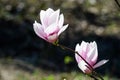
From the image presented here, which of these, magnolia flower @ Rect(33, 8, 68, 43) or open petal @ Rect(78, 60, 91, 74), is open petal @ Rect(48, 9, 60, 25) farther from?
open petal @ Rect(78, 60, 91, 74)

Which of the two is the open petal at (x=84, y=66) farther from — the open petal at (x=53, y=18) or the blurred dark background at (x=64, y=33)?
the blurred dark background at (x=64, y=33)

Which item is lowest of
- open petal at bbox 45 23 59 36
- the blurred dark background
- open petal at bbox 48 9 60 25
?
open petal at bbox 45 23 59 36

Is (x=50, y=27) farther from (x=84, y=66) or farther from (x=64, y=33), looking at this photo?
(x=64, y=33)

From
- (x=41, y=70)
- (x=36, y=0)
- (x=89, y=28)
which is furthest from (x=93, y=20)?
(x=41, y=70)

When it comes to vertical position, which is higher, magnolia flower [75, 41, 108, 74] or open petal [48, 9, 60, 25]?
open petal [48, 9, 60, 25]

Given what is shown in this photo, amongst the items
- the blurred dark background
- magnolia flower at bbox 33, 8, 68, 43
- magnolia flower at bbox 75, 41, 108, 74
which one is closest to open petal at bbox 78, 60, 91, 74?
magnolia flower at bbox 75, 41, 108, 74

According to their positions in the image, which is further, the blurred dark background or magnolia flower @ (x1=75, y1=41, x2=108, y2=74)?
the blurred dark background

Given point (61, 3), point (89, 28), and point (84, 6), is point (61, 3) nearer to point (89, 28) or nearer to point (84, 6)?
point (84, 6)

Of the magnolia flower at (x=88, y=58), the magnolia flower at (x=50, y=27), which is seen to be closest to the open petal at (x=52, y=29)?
the magnolia flower at (x=50, y=27)

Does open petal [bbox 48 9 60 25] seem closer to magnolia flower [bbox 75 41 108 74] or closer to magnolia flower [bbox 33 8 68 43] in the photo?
magnolia flower [bbox 33 8 68 43]
